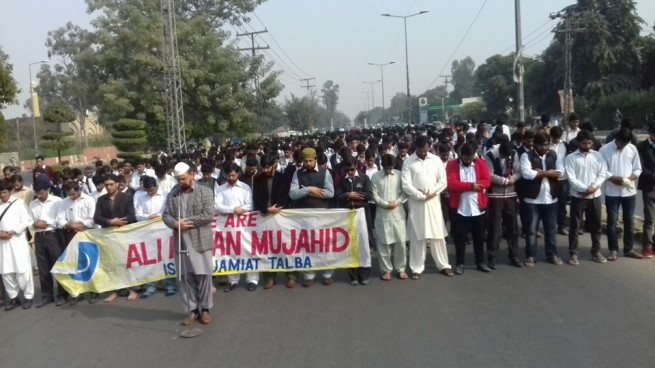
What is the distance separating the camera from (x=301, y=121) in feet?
236

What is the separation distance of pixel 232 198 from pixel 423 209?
254 cm

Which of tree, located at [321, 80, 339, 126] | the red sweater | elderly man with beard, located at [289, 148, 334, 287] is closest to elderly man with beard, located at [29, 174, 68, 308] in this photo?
elderly man with beard, located at [289, 148, 334, 287]

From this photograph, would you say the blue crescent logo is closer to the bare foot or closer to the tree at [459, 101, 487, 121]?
the bare foot

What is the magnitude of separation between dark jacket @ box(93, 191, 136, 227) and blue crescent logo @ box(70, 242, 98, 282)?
→ 359 millimetres

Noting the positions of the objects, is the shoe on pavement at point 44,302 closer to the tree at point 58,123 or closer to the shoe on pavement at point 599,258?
the shoe on pavement at point 599,258

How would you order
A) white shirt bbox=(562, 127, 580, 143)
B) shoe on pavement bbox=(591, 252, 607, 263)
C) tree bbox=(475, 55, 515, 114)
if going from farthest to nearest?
tree bbox=(475, 55, 515, 114), white shirt bbox=(562, 127, 580, 143), shoe on pavement bbox=(591, 252, 607, 263)

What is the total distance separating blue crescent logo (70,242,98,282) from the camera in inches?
340

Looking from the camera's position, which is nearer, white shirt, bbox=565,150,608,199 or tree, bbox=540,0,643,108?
white shirt, bbox=565,150,608,199

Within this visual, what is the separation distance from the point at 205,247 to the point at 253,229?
1649mm

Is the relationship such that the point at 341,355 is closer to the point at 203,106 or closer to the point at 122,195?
the point at 122,195

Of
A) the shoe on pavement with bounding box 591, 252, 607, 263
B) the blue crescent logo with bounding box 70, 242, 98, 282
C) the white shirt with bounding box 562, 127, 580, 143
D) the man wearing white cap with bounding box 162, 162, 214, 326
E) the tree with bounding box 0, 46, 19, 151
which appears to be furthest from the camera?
the tree with bounding box 0, 46, 19, 151

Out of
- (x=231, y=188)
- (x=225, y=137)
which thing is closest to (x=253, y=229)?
(x=231, y=188)

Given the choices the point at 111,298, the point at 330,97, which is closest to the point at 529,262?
the point at 111,298

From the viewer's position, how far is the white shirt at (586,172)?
8.98 meters
